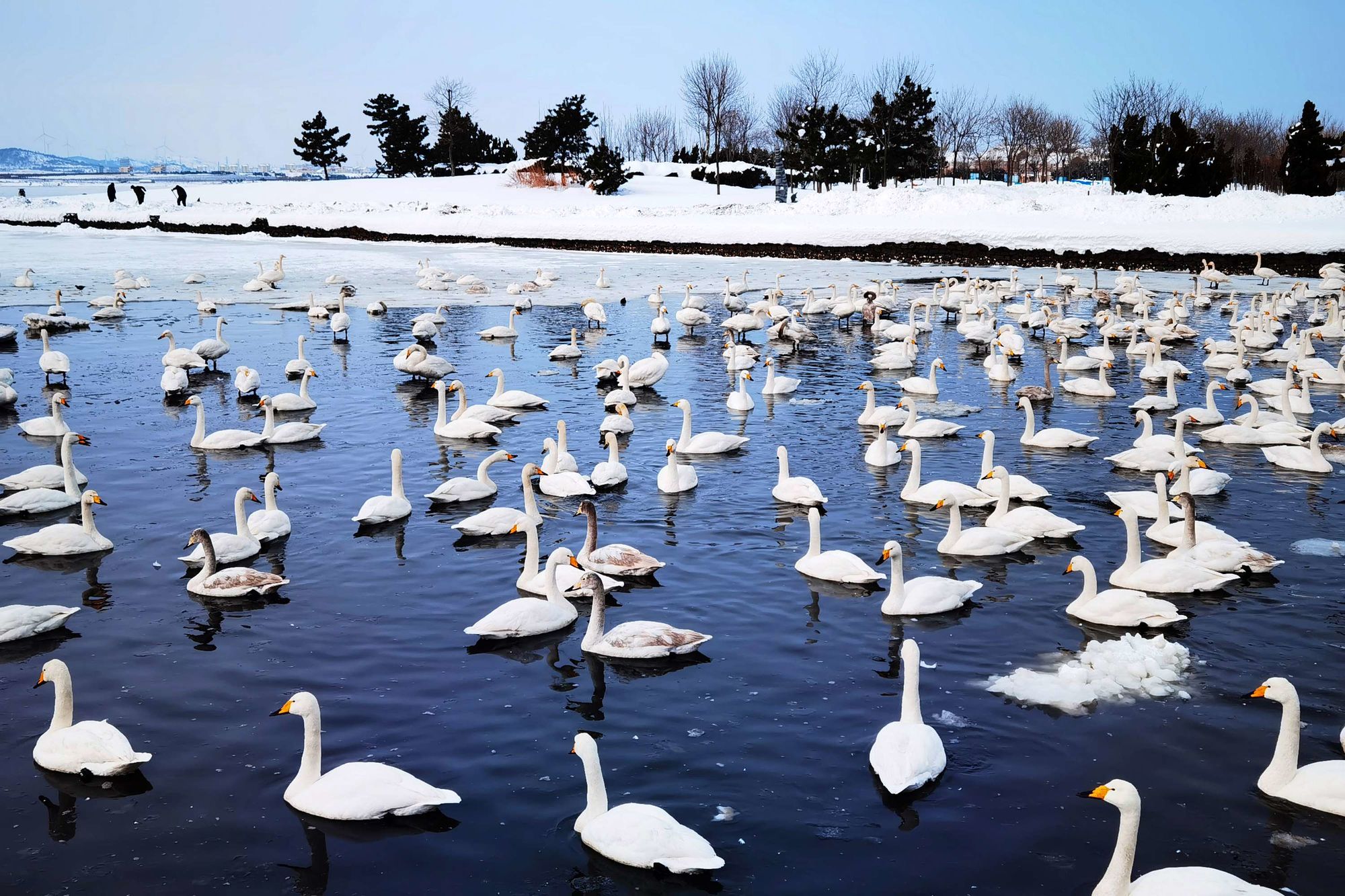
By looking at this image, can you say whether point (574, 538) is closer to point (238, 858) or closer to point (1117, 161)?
point (238, 858)

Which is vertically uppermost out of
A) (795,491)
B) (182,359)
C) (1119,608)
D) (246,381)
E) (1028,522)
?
(182,359)

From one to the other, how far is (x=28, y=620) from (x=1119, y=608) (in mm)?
9699

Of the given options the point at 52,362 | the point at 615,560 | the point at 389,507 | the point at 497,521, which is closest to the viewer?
the point at 615,560

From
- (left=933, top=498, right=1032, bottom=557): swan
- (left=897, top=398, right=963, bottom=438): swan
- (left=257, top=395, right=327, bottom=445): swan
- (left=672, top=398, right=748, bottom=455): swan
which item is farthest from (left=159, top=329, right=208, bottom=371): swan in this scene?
(left=933, top=498, right=1032, bottom=557): swan

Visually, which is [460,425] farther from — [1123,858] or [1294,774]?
[1123,858]

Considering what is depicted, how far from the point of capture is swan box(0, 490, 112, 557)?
12172mm

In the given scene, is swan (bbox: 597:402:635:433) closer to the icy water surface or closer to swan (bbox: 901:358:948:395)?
the icy water surface

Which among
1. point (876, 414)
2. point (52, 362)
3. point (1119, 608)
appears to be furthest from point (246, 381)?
point (1119, 608)

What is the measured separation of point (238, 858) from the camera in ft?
22.5

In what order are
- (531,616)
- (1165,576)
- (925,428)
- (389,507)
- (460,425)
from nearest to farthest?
(531,616)
(1165,576)
(389,507)
(925,428)
(460,425)

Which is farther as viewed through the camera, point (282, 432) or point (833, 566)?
point (282, 432)

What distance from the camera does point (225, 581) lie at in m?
11.0

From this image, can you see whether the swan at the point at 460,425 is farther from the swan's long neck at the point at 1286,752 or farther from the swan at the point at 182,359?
the swan's long neck at the point at 1286,752

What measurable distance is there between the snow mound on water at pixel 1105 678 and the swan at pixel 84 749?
637cm
